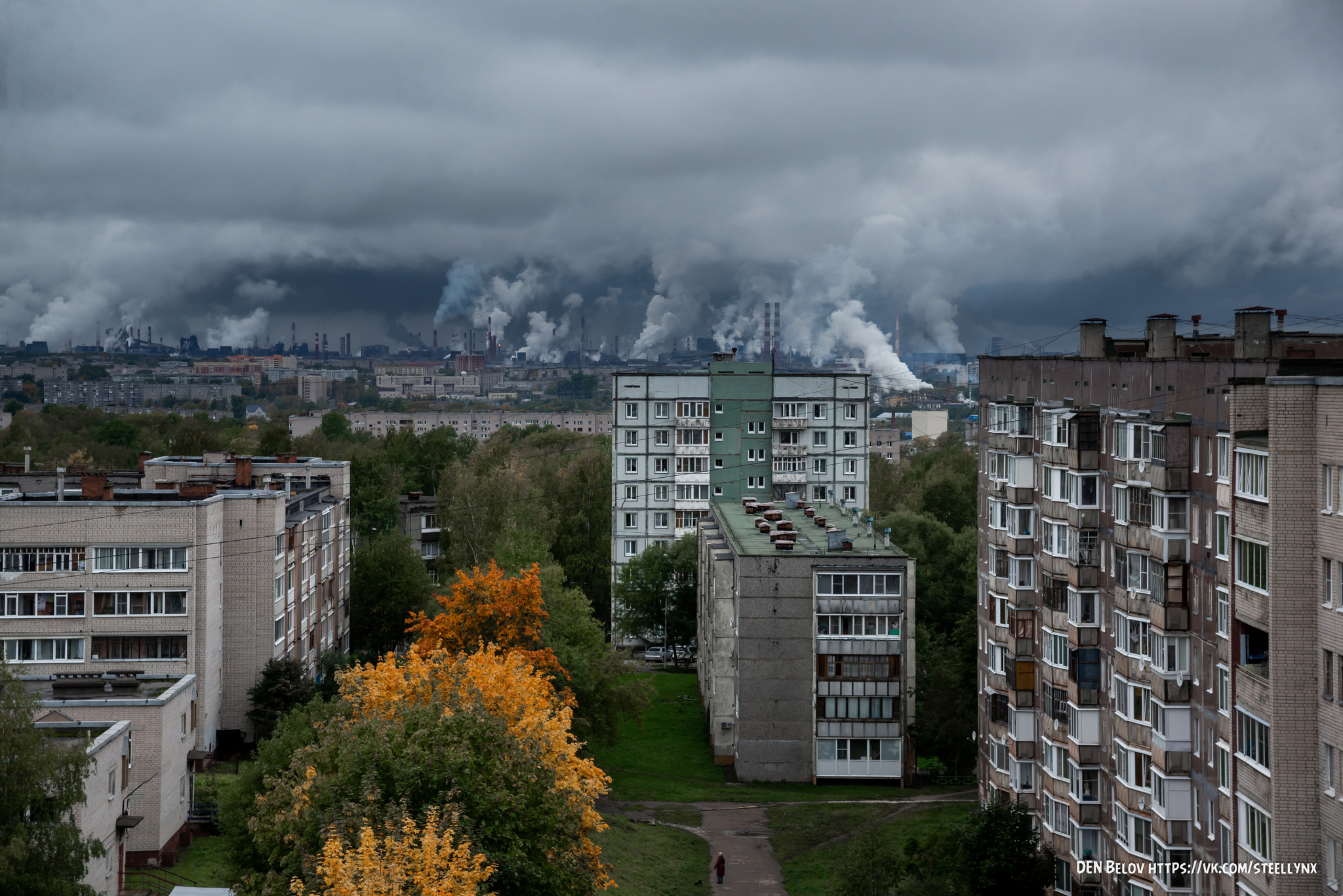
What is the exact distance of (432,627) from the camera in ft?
167

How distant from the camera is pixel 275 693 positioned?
50.0 m

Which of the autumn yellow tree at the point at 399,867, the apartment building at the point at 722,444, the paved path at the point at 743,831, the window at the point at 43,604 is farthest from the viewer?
the apartment building at the point at 722,444

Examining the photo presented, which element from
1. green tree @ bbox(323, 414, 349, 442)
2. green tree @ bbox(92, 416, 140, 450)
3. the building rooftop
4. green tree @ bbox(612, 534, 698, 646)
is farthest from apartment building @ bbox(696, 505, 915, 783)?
green tree @ bbox(323, 414, 349, 442)

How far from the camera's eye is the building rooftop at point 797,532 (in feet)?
172

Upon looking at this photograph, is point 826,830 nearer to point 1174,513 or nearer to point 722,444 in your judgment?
point 1174,513

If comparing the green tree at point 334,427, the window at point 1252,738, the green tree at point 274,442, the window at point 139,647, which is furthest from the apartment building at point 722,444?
the green tree at point 334,427

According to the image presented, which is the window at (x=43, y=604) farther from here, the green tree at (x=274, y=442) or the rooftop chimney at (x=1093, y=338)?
the green tree at (x=274, y=442)

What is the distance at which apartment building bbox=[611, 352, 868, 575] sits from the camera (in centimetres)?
8244

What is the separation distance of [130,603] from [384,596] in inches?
837

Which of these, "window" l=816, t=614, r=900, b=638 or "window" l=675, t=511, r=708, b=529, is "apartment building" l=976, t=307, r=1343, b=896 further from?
"window" l=675, t=511, r=708, b=529

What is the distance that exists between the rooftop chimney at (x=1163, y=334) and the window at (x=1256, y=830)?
15494 mm

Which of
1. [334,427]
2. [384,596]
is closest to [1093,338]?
[384,596]

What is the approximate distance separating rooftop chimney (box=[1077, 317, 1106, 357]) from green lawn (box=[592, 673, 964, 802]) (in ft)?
69.5

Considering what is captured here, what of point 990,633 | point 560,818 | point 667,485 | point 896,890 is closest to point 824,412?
point 667,485
